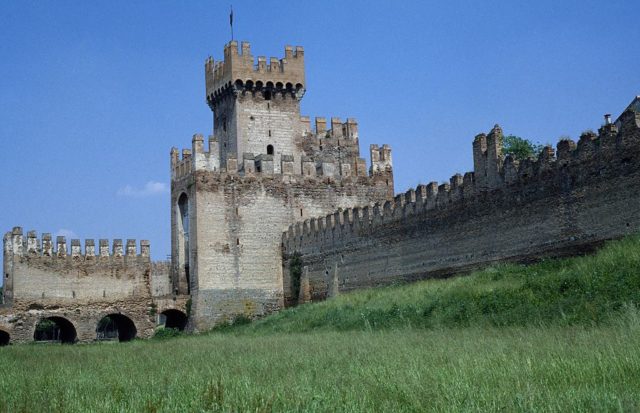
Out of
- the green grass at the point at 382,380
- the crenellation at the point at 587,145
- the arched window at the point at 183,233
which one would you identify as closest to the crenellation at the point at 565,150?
the crenellation at the point at 587,145

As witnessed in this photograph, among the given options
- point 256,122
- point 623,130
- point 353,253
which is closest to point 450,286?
point 623,130

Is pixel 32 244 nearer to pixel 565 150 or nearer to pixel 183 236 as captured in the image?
pixel 183 236

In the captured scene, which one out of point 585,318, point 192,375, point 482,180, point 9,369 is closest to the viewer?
point 192,375

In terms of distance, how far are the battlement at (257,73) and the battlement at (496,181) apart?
24.2ft

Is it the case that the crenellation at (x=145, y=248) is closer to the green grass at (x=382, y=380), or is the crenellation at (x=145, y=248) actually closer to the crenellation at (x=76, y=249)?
the crenellation at (x=76, y=249)

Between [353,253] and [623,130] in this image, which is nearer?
[623,130]

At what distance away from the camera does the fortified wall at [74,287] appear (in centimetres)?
3662

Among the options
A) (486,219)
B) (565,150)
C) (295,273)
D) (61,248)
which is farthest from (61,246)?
(565,150)

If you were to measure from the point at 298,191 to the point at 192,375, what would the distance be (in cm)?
2653

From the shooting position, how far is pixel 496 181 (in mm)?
24922

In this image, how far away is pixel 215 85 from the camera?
40719 millimetres

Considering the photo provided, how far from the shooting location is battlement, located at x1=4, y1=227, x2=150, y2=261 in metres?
37.3

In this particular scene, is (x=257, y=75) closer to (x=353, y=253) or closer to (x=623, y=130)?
(x=353, y=253)

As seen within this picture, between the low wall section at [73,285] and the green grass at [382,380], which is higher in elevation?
the low wall section at [73,285]
